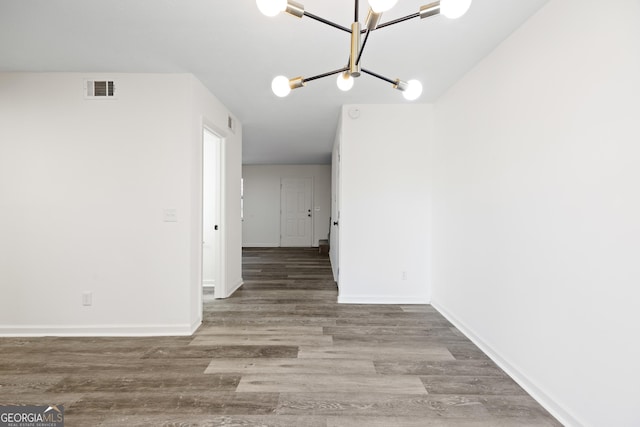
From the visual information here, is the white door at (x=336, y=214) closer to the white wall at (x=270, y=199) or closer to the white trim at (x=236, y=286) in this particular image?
the white trim at (x=236, y=286)

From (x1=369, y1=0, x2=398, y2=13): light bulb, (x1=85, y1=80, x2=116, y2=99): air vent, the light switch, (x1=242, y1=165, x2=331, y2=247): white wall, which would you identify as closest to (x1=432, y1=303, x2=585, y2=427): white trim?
(x1=369, y1=0, x2=398, y2=13): light bulb

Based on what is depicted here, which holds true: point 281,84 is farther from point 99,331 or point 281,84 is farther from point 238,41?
point 99,331

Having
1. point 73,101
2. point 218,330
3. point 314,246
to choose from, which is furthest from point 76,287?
point 314,246

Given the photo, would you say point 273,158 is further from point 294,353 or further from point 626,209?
point 626,209

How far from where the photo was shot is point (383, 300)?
3457 millimetres

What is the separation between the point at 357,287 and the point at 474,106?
2312 millimetres

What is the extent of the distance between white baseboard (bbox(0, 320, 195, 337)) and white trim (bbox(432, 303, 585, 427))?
260cm

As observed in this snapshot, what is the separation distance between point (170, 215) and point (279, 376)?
174 centimetres

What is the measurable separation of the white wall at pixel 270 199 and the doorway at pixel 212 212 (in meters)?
4.02

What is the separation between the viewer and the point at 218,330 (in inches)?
107

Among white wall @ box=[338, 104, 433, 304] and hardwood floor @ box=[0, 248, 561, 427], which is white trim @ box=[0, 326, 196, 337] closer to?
hardwood floor @ box=[0, 248, 561, 427]

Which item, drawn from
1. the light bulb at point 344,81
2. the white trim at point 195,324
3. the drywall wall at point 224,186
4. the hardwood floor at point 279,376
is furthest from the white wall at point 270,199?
the light bulb at point 344,81

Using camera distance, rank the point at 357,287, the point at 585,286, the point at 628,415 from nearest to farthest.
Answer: the point at 628,415 < the point at 585,286 < the point at 357,287

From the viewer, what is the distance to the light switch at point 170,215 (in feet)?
8.68
